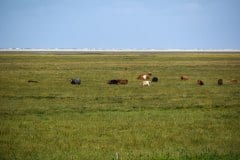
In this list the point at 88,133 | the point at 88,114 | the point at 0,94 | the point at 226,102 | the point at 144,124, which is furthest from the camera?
the point at 0,94

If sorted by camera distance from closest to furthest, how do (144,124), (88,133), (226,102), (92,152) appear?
(92,152) < (88,133) < (144,124) < (226,102)

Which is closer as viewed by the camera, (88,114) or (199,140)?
(199,140)

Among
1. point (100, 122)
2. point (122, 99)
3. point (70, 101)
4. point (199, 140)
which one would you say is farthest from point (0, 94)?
point (199, 140)

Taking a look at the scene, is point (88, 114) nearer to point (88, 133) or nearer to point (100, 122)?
point (100, 122)

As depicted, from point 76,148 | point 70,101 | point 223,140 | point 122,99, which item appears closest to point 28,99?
point 70,101

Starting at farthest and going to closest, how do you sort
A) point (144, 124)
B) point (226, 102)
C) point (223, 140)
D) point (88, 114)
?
point (226, 102), point (88, 114), point (144, 124), point (223, 140)

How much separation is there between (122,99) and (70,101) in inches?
123

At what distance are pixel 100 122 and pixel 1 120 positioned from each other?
4529 mm

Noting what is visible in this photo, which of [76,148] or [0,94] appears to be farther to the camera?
[0,94]

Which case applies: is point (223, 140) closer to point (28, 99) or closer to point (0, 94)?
point (28, 99)

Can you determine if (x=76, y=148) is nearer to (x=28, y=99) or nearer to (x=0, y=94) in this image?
(x=28, y=99)

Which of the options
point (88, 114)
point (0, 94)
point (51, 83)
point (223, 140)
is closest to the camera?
point (223, 140)

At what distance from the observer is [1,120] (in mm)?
19578

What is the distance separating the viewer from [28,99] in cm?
2572
